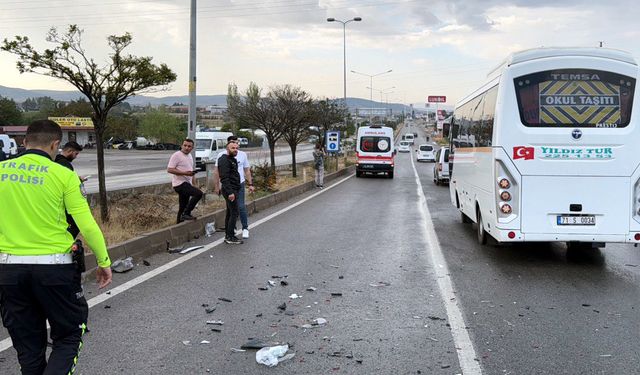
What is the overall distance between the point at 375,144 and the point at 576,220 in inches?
938

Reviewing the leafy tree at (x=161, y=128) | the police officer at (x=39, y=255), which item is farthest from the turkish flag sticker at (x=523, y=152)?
→ the leafy tree at (x=161, y=128)

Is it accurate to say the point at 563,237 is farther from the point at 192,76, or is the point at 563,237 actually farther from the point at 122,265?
the point at 192,76

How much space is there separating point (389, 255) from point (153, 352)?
200 inches

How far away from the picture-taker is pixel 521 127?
26.5 ft

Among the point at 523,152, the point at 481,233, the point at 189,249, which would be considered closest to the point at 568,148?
the point at 523,152

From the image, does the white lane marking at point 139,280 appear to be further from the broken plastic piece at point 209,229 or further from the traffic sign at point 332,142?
the traffic sign at point 332,142

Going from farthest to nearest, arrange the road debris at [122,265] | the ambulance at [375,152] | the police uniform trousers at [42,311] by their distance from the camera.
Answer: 1. the ambulance at [375,152]
2. the road debris at [122,265]
3. the police uniform trousers at [42,311]

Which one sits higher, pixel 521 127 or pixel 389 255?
pixel 521 127

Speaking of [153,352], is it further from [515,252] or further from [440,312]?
[515,252]

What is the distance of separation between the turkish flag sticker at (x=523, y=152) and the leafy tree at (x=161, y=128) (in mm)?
93135

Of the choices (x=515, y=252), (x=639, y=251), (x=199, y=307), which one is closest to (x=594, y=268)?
(x=515, y=252)

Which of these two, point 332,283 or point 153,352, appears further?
point 332,283

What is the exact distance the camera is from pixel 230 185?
33.1 feet

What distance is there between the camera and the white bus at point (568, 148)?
790cm
